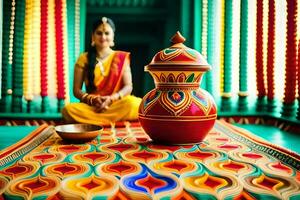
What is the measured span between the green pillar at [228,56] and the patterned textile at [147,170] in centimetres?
195

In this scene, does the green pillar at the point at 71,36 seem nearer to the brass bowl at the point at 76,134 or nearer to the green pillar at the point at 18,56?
the green pillar at the point at 18,56

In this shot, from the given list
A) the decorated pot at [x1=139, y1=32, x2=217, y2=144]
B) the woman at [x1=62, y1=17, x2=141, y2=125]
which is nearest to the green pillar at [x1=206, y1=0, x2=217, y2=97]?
the woman at [x1=62, y1=17, x2=141, y2=125]

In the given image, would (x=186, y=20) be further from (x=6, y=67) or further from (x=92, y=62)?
(x=6, y=67)

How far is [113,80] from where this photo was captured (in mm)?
2889

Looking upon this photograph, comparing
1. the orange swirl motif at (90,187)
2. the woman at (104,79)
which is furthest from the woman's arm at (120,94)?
the orange swirl motif at (90,187)

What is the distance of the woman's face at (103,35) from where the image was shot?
291 centimetres

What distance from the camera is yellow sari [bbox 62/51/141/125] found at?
8.89ft

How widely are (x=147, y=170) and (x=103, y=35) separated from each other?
6.20ft

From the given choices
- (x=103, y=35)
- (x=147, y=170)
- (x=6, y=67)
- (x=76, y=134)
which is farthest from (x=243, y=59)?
(x=147, y=170)

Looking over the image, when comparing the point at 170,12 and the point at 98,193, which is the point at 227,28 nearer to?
the point at 170,12

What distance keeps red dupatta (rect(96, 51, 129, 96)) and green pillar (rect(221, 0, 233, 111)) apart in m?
1.25

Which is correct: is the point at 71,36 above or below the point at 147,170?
above

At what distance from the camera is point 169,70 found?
62.2 inches

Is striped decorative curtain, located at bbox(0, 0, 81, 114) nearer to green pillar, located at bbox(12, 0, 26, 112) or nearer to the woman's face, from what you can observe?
green pillar, located at bbox(12, 0, 26, 112)
